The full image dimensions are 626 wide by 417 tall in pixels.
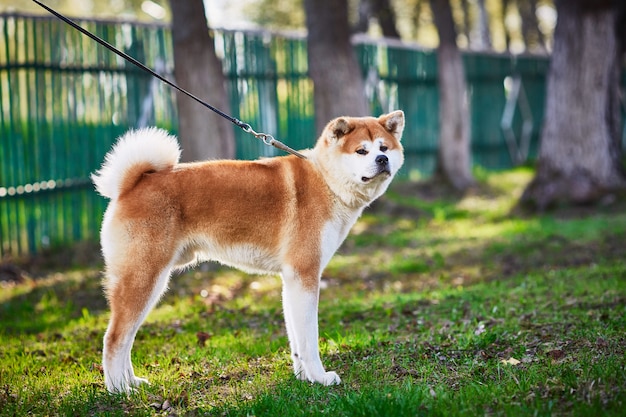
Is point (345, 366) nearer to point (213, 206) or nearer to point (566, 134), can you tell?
point (213, 206)

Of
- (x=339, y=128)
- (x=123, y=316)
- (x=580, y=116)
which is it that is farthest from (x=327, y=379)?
(x=580, y=116)

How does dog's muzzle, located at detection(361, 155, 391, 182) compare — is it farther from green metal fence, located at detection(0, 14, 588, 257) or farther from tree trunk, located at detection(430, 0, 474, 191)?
tree trunk, located at detection(430, 0, 474, 191)

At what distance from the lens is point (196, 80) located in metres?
9.30

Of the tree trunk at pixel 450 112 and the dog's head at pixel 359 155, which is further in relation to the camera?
the tree trunk at pixel 450 112

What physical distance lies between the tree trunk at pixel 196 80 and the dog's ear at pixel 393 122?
426 cm

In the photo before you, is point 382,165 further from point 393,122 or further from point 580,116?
point 580,116

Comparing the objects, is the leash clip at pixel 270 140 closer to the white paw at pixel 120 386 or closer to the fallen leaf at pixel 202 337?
the fallen leaf at pixel 202 337

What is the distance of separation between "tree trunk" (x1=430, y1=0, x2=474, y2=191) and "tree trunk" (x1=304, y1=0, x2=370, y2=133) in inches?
134

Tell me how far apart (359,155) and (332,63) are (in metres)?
6.77

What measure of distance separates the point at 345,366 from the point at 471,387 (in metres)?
1.07

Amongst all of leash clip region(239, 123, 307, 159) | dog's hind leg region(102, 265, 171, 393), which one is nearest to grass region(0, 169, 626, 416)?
dog's hind leg region(102, 265, 171, 393)

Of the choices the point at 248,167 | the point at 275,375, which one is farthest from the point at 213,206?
the point at 275,375

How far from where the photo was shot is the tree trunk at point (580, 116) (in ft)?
37.0

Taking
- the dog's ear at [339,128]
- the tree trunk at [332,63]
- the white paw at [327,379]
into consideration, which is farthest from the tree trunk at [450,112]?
the white paw at [327,379]
